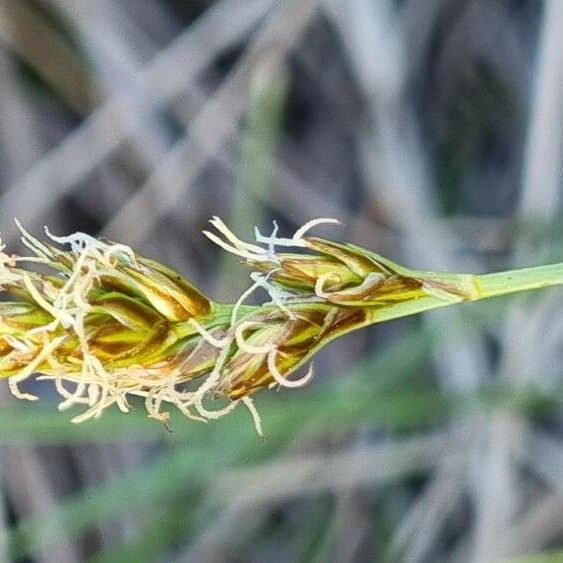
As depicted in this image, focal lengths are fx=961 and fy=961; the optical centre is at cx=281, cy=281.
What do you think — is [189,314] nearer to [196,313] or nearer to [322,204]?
[196,313]

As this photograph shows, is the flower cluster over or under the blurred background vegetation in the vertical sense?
under

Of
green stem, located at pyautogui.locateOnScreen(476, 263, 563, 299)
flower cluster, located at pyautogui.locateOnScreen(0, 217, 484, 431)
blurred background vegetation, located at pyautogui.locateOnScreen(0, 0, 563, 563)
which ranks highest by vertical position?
blurred background vegetation, located at pyautogui.locateOnScreen(0, 0, 563, 563)

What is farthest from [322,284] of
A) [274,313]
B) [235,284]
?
[235,284]

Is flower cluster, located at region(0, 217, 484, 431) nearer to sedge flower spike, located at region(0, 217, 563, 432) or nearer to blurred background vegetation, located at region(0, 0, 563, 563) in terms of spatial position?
sedge flower spike, located at region(0, 217, 563, 432)

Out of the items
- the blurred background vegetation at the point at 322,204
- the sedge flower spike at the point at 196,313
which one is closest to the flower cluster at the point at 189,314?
the sedge flower spike at the point at 196,313

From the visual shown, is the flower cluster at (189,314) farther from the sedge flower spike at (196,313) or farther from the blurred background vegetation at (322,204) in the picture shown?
the blurred background vegetation at (322,204)

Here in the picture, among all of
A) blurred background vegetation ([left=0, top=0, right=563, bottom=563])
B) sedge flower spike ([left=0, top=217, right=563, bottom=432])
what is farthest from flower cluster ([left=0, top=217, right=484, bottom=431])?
blurred background vegetation ([left=0, top=0, right=563, bottom=563])
